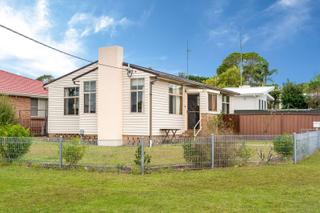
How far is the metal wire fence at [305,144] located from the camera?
11.7 meters

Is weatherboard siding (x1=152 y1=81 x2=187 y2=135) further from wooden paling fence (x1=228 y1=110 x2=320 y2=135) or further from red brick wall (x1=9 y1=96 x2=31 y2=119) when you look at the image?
red brick wall (x1=9 y1=96 x2=31 y2=119)

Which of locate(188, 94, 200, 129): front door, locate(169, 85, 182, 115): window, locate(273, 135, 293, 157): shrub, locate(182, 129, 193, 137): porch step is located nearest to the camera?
locate(273, 135, 293, 157): shrub

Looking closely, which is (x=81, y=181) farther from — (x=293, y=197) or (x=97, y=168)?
(x=293, y=197)

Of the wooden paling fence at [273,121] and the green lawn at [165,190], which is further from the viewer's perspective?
the wooden paling fence at [273,121]

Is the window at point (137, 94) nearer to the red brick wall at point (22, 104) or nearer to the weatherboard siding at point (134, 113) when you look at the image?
the weatherboard siding at point (134, 113)

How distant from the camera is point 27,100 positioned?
26953 mm

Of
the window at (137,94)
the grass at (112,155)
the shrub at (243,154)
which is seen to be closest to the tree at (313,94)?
the window at (137,94)

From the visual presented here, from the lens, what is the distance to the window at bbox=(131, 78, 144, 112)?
19719mm

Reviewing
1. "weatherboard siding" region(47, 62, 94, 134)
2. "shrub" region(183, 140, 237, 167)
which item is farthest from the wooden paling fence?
"shrub" region(183, 140, 237, 167)

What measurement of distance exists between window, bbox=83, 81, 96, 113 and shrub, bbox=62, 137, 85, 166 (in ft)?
34.2

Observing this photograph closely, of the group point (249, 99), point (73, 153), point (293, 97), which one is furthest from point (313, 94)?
point (73, 153)

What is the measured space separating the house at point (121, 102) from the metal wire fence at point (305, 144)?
7.02 m

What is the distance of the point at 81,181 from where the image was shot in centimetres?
864

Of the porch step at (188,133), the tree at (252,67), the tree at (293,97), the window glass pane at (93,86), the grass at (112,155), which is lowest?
the grass at (112,155)
